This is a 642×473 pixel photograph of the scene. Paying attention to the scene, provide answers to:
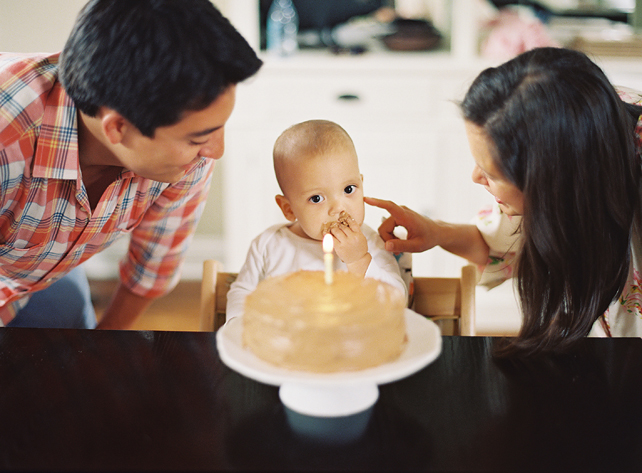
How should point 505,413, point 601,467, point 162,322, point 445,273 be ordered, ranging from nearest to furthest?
point 601,467, point 505,413, point 162,322, point 445,273

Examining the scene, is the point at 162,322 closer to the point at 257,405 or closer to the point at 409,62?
the point at 409,62

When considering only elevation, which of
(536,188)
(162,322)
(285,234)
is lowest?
(162,322)

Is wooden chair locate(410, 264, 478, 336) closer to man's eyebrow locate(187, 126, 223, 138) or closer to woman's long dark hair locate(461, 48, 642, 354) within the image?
woman's long dark hair locate(461, 48, 642, 354)

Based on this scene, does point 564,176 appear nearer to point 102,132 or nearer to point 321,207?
point 321,207

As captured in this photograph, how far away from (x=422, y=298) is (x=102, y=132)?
67cm

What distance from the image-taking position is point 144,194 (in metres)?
1.26

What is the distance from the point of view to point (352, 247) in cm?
115

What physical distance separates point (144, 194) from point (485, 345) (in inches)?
30.3

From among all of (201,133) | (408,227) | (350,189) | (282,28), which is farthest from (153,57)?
(282,28)

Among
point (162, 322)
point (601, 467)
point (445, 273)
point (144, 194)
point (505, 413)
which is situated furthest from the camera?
point (445, 273)

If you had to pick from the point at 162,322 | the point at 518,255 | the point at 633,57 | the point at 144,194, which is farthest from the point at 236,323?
the point at 633,57

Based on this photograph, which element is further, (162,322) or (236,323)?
(162,322)

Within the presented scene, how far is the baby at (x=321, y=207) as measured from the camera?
117 centimetres

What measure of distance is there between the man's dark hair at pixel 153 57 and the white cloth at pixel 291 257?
1.37 feet
